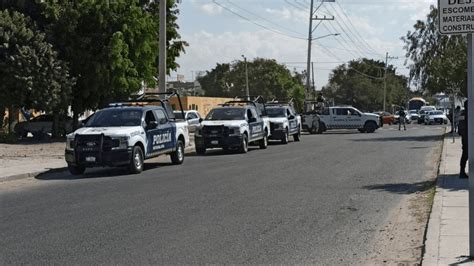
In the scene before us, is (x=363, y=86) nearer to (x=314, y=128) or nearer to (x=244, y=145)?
(x=314, y=128)

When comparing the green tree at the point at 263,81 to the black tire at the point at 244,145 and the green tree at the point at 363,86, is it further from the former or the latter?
the black tire at the point at 244,145

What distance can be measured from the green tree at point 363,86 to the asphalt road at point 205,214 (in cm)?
9797

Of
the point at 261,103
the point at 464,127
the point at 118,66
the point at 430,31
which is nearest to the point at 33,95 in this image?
the point at 118,66

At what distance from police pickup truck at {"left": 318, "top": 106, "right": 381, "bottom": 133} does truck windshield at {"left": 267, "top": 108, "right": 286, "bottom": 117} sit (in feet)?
43.3

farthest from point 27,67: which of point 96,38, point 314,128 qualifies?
point 314,128

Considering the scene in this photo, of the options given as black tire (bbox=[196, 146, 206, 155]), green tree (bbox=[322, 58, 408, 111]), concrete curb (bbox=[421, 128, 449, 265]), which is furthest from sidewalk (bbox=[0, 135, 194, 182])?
green tree (bbox=[322, 58, 408, 111])

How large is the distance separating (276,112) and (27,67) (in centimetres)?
1217

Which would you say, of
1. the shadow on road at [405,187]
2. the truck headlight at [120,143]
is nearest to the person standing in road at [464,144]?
the shadow on road at [405,187]

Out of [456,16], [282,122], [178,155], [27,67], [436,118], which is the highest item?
[27,67]

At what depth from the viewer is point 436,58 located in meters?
47.7

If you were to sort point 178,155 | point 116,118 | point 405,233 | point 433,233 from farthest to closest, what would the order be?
point 178,155, point 116,118, point 405,233, point 433,233

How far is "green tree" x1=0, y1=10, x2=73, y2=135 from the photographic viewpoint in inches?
1239

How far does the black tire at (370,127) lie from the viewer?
46.2 m

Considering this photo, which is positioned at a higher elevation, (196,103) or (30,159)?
(196,103)
